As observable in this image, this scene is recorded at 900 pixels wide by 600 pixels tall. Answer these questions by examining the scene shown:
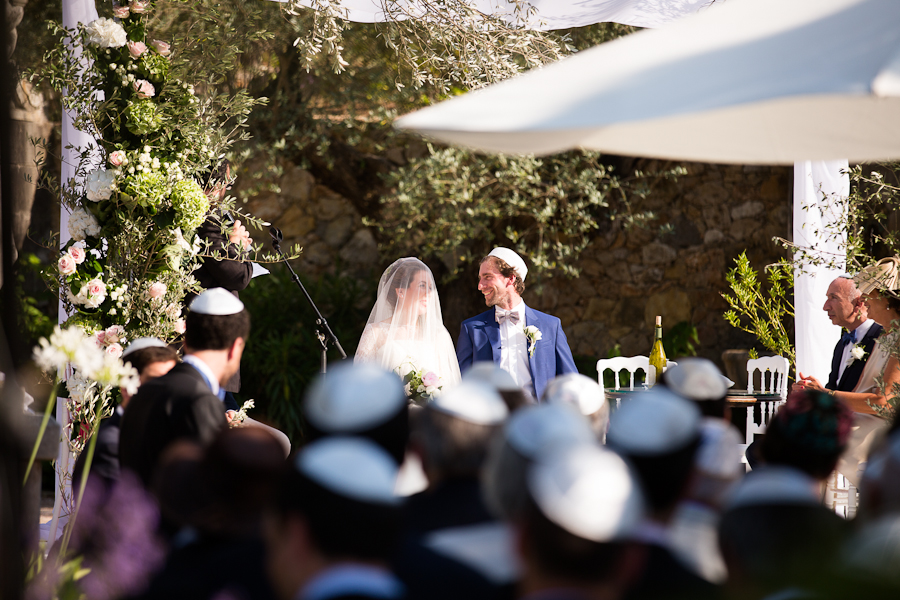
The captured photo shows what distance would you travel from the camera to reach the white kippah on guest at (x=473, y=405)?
5.72 feet

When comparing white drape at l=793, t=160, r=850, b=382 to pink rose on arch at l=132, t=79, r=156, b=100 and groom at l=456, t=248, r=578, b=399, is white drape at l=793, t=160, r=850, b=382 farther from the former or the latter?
pink rose on arch at l=132, t=79, r=156, b=100

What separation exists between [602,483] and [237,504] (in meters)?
0.74

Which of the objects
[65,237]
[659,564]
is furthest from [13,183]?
[65,237]

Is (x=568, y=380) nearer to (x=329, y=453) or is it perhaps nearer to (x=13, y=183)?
(x=329, y=453)

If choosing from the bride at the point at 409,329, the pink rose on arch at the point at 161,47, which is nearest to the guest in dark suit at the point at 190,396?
the pink rose on arch at the point at 161,47

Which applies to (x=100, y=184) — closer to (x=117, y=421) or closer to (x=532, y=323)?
(x=117, y=421)

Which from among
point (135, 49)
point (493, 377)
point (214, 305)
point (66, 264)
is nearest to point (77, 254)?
point (66, 264)

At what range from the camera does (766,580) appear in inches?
46.3

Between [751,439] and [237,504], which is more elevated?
[237,504]

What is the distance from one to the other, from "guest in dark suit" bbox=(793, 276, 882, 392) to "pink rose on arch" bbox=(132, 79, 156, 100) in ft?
11.9

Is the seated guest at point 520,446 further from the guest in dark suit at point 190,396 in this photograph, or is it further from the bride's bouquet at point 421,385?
the bride's bouquet at point 421,385

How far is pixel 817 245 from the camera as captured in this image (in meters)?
4.89

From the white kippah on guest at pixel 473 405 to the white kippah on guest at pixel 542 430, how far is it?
23 centimetres

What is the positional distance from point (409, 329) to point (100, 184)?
2.03 metres
